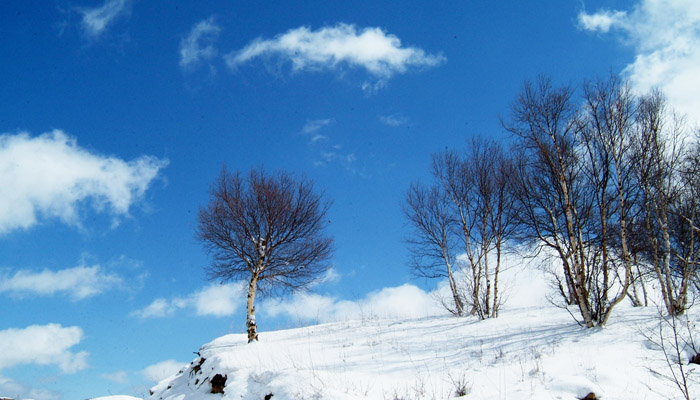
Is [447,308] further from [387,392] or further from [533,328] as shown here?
[387,392]

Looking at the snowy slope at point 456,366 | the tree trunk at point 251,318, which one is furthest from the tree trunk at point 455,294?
the tree trunk at point 251,318

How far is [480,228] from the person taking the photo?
18.1 meters

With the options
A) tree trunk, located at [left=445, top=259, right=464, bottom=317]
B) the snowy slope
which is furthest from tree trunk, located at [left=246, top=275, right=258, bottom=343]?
tree trunk, located at [left=445, top=259, right=464, bottom=317]

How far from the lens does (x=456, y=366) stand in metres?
8.32

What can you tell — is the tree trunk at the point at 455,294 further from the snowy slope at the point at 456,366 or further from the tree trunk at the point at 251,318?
the tree trunk at the point at 251,318

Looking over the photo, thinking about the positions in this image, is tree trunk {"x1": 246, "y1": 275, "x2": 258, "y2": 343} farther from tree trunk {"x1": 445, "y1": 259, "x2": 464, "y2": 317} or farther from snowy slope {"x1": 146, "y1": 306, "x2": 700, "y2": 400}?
tree trunk {"x1": 445, "y1": 259, "x2": 464, "y2": 317}

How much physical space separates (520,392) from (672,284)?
27.3 ft

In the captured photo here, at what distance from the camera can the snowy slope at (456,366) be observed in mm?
6816

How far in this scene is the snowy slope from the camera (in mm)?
6816

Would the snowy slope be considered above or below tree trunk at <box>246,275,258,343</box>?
below

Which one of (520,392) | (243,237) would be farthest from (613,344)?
(243,237)

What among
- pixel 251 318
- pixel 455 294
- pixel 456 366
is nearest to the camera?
pixel 456 366

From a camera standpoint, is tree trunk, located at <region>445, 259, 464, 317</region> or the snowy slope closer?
the snowy slope

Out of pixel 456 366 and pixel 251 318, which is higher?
pixel 251 318
